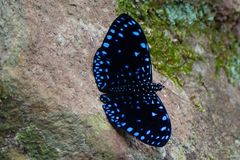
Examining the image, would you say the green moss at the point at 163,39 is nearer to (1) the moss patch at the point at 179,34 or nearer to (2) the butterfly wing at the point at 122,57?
(1) the moss patch at the point at 179,34

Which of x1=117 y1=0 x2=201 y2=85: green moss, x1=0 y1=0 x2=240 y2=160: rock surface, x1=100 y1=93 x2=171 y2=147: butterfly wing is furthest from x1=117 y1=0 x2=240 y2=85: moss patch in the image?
x1=100 y1=93 x2=171 y2=147: butterfly wing

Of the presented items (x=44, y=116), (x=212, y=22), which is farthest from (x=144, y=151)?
(x=212, y=22)

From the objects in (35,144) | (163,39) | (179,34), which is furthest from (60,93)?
(179,34)

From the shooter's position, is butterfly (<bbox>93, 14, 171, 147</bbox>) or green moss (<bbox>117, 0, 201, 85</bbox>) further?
green moss (<bbox>117, 0, 201, 85</bbox>)

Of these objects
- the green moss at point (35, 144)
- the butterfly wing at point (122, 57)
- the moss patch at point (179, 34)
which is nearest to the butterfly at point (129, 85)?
the butterfly wing at point (122, 57)

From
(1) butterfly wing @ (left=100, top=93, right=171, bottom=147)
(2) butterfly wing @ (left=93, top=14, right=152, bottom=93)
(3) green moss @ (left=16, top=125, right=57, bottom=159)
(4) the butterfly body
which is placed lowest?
(3) green moss @ (left=16, top=125, right=57, bottom=159)

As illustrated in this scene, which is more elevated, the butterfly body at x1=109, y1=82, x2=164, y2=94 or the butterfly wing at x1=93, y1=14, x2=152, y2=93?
the butterfly wing at x1=93, y1=14, x2=152, y2=93

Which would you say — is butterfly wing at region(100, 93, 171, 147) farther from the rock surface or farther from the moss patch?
the moss patch
